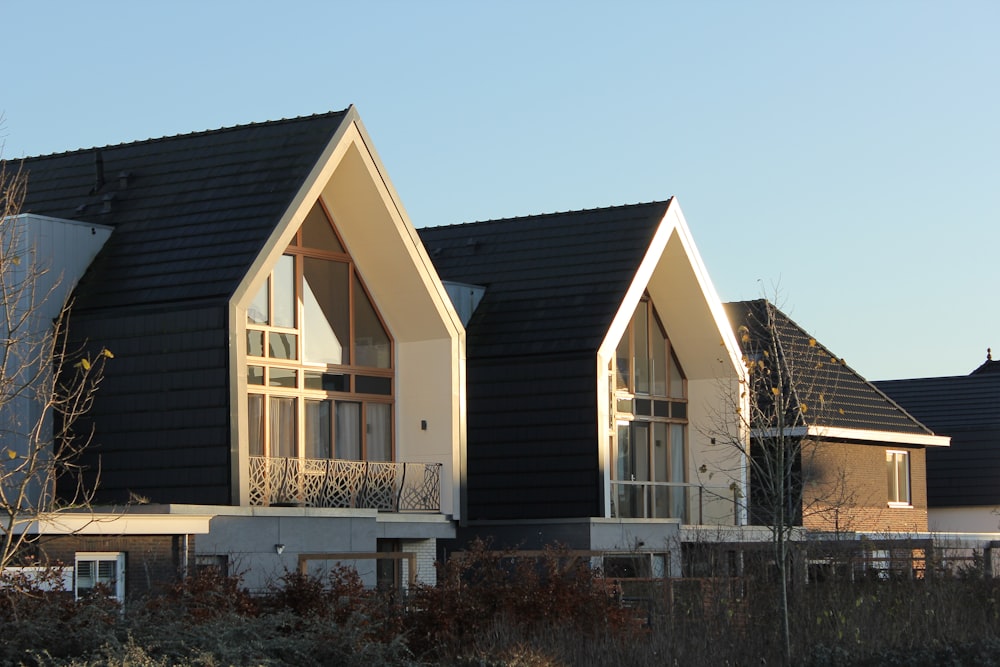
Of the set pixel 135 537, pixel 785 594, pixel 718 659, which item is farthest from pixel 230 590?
pixel 785 594

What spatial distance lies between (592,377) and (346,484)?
5.44m

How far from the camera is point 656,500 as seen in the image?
32.1 m

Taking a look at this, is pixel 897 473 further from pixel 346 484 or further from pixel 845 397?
pixel 346 484

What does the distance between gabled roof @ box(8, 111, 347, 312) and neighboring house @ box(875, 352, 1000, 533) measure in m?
26.4

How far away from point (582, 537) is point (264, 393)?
22.1 feet

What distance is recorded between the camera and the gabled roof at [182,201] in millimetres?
24094

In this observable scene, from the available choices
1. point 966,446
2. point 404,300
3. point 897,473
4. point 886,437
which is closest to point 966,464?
point 966,446

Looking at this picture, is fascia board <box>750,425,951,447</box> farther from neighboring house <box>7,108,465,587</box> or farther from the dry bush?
the dry bush

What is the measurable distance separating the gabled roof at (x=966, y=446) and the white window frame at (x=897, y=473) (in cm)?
744

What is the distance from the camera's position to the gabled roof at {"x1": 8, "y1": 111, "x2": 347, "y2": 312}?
24094 mm

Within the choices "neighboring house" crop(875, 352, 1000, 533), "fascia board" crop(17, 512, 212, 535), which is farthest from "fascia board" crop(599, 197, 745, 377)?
"neighboring house" crop(875, 352, 1000, 533)

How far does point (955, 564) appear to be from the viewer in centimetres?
2384

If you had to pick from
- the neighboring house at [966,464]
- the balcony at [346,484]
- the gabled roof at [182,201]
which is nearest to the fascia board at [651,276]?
the balcony at [346,484]

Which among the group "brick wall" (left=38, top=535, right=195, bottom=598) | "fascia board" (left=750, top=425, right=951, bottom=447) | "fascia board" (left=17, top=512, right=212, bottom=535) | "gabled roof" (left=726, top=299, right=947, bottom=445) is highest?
"gabled roof" (left=726, top=299, right=947, bottom=445)
